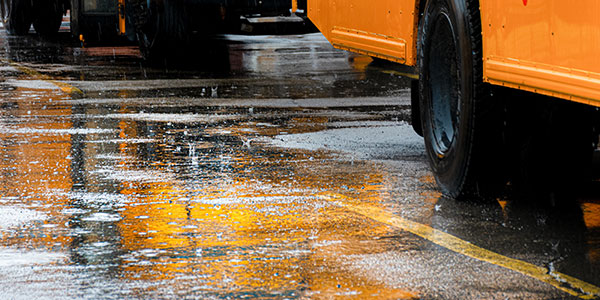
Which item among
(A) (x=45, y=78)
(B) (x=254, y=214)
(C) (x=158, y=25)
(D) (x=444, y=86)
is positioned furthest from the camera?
(C) (x=158, y=25)

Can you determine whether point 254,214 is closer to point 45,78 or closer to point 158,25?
point 45,78

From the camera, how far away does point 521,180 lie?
6.82m

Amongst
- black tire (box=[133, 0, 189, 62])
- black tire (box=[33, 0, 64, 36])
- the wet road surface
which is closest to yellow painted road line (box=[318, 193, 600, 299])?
the wet road surface

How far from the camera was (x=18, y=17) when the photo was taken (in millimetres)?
25844

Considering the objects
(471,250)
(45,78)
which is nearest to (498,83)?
(471,250)

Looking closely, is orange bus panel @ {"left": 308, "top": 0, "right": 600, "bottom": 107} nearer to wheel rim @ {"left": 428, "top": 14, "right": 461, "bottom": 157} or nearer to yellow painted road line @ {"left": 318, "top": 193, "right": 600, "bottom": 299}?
wheel rim @ {"left": 428, "top": 14, "right": 461, "bottom": 157}

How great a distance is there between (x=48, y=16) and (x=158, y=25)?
8683 millimetres

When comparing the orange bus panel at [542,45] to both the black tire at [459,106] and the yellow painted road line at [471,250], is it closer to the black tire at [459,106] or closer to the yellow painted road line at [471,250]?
the black tire at [459,106]

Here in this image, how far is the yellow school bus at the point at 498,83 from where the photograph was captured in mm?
5098

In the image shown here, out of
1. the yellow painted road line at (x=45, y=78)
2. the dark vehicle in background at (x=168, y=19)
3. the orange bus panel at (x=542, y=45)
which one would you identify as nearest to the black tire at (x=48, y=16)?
the dark vehicle in background at (x=168, y=19)

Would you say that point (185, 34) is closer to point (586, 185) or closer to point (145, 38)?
point (145, 38)

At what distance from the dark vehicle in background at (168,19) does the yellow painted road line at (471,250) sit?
36.0 ft

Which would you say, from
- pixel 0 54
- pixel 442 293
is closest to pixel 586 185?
pixel 442 293

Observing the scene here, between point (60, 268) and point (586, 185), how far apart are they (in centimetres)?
341
